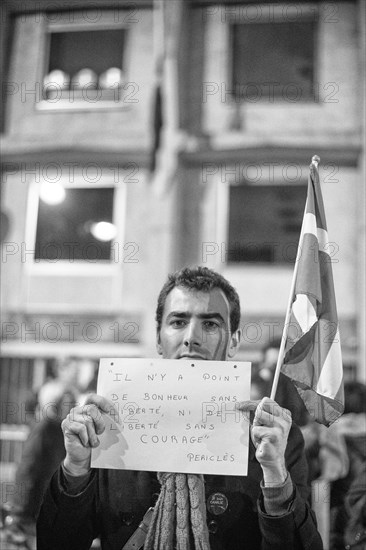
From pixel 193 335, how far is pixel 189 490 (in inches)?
15.4

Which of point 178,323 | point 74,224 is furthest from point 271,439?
point 74,224

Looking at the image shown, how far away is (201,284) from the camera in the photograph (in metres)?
1.91

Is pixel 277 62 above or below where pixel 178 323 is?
above

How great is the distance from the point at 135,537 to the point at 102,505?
127 millimetres

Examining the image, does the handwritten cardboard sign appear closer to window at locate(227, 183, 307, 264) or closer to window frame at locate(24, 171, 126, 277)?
window at locate(227, 183, 307, 264)

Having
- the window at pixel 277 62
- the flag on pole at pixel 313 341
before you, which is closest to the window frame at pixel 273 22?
the window at pixel 277 62

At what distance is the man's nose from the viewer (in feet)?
5.97

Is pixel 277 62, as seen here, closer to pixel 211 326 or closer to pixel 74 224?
pixel 74 224

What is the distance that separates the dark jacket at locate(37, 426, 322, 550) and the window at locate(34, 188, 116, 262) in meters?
7.03

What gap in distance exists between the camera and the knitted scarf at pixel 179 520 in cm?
169

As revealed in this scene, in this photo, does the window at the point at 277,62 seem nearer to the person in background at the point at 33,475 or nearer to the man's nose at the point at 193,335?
the person in background at the point at 33,475

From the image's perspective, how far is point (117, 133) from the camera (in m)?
8.77

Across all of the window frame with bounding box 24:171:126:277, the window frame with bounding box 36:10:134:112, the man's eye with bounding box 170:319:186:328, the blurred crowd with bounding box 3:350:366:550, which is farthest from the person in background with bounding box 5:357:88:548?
the window frame with bounding box 36:10:134:112

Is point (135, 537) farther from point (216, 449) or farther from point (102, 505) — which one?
point (216, 449)
